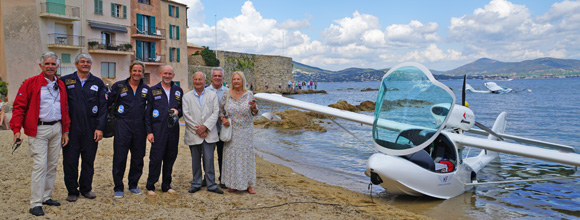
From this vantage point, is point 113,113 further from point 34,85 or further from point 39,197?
point 39,197

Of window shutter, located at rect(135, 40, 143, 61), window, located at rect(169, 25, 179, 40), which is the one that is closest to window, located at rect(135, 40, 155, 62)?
window shutter, located at rect(135, 40, 143, 61)

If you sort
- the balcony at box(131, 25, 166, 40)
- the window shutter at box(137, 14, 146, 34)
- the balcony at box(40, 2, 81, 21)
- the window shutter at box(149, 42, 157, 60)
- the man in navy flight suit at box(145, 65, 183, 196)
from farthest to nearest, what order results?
the window shutter at box(149, 42, 157, 60)
the window shutter at box(137, 14, 146, 34)
the balcony at box(131, 25, 166, 40)
the balcony at box(40, 2, 81, 21)
the man in navy flight suit at box(145, 65, 183, 196)

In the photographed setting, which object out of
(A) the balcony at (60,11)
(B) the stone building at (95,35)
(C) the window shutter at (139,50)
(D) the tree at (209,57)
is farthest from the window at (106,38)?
(D) the tree at (209,57)

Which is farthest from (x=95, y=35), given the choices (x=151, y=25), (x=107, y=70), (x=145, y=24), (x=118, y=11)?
(x=151, y=25)

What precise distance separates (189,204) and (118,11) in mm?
32880

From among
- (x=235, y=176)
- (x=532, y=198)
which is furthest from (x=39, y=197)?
(x=532, y=198)

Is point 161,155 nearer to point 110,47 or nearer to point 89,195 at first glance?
point 89,195

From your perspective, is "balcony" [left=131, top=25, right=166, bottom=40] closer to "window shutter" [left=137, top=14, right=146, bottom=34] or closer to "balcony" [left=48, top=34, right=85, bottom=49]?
"window shutter" [left=137, top=14, right=146, bottom=34]

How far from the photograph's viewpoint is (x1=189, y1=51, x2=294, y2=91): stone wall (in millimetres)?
56719

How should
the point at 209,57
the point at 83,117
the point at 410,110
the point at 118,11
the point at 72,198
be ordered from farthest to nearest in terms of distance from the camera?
the point at 209,57 < the point at 118,11 < the point at 410,110 < the point at 72,198 < the point at 83,117

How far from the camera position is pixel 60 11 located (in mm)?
28375

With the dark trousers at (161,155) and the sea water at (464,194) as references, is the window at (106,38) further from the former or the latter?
the dark trousers at (161,155)

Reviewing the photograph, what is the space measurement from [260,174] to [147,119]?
3.65m

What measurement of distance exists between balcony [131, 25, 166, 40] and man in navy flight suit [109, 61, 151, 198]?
108ft
